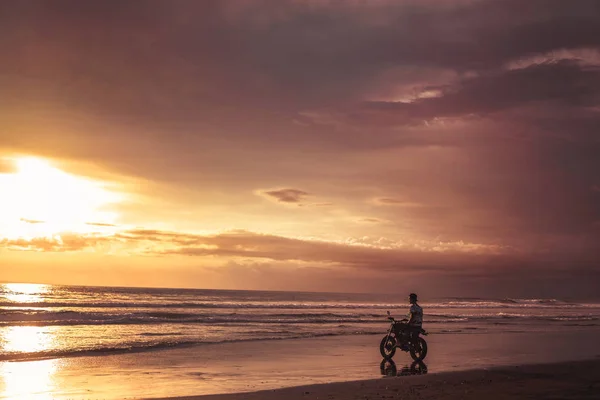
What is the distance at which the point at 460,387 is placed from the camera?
583 inches

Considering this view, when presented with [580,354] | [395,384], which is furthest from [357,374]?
[580,354]

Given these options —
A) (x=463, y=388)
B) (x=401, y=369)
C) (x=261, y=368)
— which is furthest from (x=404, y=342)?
(x=463, y=388)

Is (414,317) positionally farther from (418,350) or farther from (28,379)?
(28,379)

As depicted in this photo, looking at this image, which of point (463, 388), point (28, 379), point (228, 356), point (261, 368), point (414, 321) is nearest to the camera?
point (463, 388)

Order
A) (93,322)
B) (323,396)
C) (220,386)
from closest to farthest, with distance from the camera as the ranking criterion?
(323,396)
(220,386)
(93,322)

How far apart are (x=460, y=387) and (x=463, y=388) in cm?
16

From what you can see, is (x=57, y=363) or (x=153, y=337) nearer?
(x=57, y=363)

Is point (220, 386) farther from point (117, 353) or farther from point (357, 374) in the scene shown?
point (117, 353)

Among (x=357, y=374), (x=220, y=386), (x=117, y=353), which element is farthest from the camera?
(x=117, y=353)

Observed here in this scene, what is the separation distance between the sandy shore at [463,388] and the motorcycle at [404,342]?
3.80 meters

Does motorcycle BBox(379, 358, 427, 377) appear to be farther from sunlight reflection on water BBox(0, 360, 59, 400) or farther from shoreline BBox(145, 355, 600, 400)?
sunlight reflection on water BBox(0, 360, 59, 400)

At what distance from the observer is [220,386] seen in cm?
1522

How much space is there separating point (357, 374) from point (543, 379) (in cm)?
533

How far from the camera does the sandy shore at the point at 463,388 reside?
44.4ft
